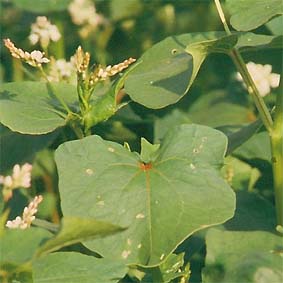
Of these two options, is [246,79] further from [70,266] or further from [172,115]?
[172,115]

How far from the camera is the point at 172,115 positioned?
107 inches

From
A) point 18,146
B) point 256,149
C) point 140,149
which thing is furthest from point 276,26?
point 18,146

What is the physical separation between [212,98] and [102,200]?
1504 millimetres

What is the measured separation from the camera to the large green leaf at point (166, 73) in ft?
6.16

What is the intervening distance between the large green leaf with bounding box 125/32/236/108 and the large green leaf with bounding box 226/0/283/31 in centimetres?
3

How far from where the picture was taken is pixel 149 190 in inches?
70.4

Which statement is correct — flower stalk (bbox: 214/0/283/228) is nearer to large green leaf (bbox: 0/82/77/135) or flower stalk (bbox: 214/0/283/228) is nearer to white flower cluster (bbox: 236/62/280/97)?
large green leaf (bbox: 0/82/77/135)

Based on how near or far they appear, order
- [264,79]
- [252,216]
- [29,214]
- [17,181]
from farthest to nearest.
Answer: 1. [264,79]
2. [252,216]
3. [17,181]
4. [29,214]

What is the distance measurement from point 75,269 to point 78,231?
201 millimetres

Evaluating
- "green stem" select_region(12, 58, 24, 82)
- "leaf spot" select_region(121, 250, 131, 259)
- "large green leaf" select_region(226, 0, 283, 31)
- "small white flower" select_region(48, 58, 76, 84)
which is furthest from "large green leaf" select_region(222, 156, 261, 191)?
"green stem" select_region(12, 58, 24, 82)

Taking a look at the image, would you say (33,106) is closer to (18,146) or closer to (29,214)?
(29,214)

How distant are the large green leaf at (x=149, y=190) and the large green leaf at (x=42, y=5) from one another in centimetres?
141

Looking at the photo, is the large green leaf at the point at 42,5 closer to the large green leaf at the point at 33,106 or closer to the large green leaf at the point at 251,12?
→ the large green leaf at the point at 33,106

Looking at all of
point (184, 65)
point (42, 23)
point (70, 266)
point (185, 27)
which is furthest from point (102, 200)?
point (185, 27)
